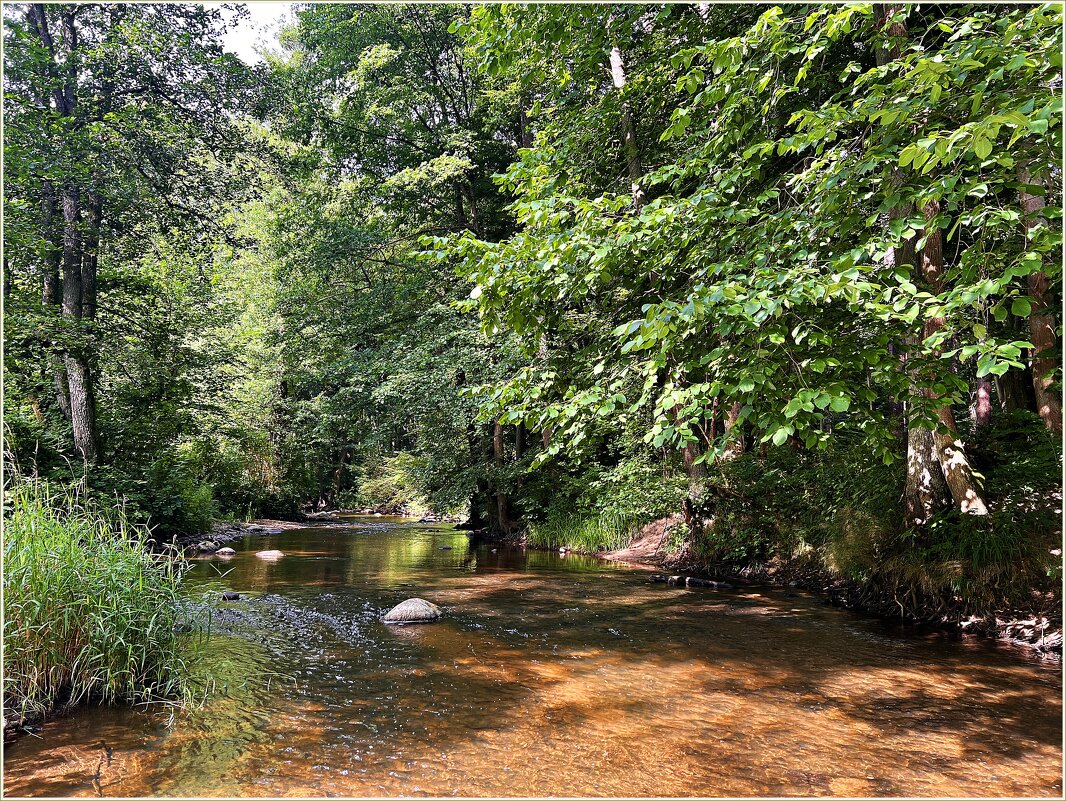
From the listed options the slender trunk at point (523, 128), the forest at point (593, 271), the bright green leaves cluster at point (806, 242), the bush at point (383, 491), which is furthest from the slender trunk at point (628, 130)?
the bush at point (383, 491)

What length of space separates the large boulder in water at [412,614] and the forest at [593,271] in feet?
7.34

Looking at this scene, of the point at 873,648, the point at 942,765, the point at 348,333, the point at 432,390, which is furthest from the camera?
the point at 348,333

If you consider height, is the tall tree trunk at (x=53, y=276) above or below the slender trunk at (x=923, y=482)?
above

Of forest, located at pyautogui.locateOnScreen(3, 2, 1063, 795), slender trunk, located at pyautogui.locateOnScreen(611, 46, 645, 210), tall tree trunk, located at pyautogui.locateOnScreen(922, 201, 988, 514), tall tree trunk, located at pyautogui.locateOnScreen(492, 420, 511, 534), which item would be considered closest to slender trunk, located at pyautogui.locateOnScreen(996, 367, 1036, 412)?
forest, located at pyautogui.locateOnScreen(3, 2, 1063, 795)

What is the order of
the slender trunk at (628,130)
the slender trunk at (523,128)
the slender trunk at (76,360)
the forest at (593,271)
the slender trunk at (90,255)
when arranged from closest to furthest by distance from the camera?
the forest at (593,271) < the slender trunk at (628,130) < the slender trunk at (76,360) < the slender trunk at (90,255) < the slender trunk at (523,128)

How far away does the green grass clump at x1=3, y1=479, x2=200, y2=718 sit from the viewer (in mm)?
3861

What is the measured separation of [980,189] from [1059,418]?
4.80 m

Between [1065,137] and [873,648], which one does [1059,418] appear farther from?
[1065,137]

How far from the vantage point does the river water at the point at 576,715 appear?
3359 mm

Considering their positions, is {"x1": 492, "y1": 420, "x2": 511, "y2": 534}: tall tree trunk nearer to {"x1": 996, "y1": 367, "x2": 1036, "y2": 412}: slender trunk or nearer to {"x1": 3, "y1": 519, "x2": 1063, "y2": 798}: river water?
{"x1": 3, "y1": 519, "x2": 1063, "y2": 798}: river water

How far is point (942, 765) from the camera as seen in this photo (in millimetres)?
3584

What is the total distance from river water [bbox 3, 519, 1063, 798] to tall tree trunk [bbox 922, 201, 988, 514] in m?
1.46

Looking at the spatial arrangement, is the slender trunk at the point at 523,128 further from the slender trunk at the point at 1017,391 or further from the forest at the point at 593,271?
the slender trunk at the point at 1017,391

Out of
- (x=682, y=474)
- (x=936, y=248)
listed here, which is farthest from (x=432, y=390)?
(x=936, y=248)
